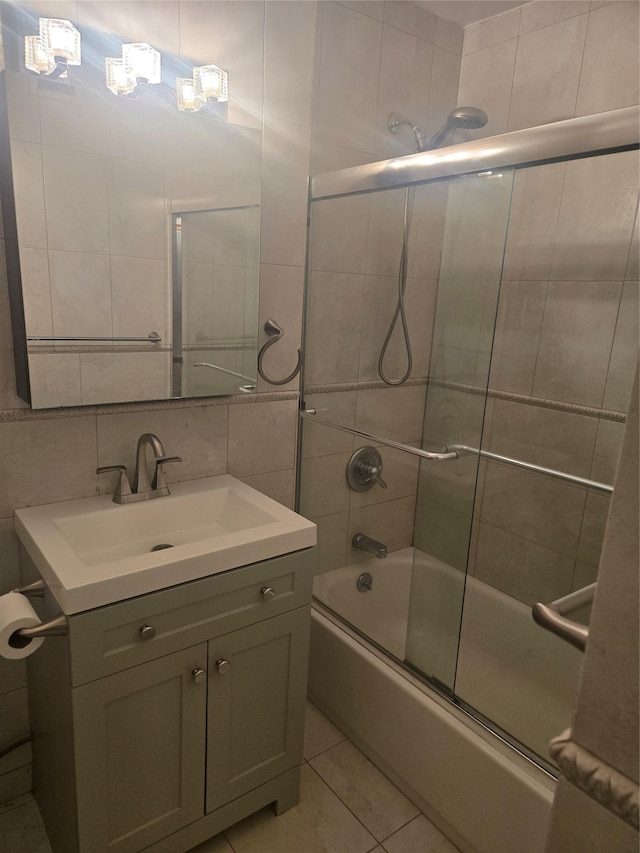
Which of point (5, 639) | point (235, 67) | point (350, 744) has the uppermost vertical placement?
point (235, 67)

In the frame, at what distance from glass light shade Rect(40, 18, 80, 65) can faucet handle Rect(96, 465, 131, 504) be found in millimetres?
1036

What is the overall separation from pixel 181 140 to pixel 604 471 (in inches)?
68.4

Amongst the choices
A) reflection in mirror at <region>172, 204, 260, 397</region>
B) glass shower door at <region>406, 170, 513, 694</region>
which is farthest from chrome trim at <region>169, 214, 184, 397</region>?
glass shower door at <region>406, 170, 513, 694</region>

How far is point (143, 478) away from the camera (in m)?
1.63

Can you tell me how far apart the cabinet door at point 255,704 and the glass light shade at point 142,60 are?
1.47 metres

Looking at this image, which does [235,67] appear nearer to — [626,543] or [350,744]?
[626,543]

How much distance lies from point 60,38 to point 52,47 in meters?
0.03

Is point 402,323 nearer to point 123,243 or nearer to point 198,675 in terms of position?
point 123,243

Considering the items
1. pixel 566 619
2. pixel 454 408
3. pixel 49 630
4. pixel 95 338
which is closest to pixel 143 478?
pixel 95 338

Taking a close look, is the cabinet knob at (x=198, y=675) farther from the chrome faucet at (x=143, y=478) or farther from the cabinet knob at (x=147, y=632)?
the chrome faucet at (x=143, y=478)

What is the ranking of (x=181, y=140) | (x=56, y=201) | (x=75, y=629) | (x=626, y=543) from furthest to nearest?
(x=181, y=140), (x=56, y=201), (x=75, y=629), (x=626, y=543)

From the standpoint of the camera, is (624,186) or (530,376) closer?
(624,186)

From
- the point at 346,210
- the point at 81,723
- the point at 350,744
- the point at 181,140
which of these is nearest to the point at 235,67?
the point at 181,140

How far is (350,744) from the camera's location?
1960 mm
